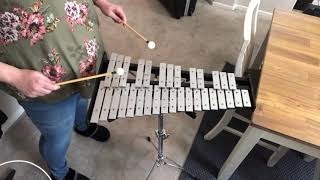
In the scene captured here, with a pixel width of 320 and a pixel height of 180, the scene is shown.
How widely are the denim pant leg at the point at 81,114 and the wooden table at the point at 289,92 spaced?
2.49 ft

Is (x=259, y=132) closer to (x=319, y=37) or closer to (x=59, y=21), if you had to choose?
(x=319, y=37)

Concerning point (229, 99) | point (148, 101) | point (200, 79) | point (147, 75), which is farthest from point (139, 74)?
point (229, 99)

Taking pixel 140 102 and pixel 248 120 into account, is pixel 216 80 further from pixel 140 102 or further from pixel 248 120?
pixel 248 120

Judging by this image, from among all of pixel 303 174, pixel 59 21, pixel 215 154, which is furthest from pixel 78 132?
pixel 303 174

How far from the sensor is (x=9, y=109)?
1571 mm

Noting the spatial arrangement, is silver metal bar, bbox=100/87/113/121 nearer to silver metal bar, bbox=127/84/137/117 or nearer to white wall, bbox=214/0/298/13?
silver metal bar, bbox=127/84/137/117

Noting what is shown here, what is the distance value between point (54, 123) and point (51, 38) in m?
0.36

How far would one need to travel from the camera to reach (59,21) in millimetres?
800

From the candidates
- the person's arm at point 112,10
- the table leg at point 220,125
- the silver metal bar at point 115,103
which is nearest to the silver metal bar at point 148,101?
the silver metal bar at point 115,103

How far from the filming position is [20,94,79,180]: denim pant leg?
0.96 metres

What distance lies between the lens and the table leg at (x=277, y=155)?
4.80ft

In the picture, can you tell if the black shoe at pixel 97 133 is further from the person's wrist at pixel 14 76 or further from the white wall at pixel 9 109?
the person's wrist at pixel 14 76

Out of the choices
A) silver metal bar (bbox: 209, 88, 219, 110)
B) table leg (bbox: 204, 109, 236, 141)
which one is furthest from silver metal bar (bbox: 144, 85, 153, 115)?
table leg (bbox: 204, 109, 236, 141)

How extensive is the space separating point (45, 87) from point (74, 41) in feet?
0.61
